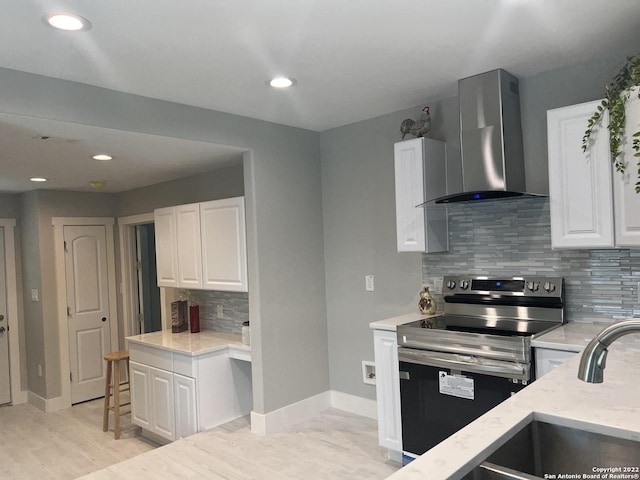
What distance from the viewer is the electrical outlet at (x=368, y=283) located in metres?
3.87

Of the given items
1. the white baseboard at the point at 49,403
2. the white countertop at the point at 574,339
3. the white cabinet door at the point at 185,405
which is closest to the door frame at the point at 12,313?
the white baseboard at the point at 49,403

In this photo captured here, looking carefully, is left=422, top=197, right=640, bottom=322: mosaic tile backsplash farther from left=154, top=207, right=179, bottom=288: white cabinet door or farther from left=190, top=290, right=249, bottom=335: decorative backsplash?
left=154, top=207, right=179, bottom=288: white cabinet door

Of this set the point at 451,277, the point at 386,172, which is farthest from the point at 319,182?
the point at 451,277

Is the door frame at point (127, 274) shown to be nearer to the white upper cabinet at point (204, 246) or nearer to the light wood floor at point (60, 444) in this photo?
the light wood floor at point (60, 444)

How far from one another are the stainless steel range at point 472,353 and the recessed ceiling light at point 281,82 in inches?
62.8

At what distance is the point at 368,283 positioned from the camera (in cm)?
389

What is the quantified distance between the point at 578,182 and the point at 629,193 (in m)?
0.25

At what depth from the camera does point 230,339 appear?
415 cm

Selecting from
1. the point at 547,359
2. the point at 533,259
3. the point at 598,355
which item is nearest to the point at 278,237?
the point at 533,259

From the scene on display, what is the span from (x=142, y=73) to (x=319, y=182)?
1.86 meters

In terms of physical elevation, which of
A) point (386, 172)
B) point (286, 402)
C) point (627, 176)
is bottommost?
point (286, 402)

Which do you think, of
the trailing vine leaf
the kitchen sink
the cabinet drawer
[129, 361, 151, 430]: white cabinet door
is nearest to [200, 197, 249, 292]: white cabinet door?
the cabinet drawer

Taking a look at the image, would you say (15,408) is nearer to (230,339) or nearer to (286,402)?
(230,339)

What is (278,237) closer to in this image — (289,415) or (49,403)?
(289,415)
